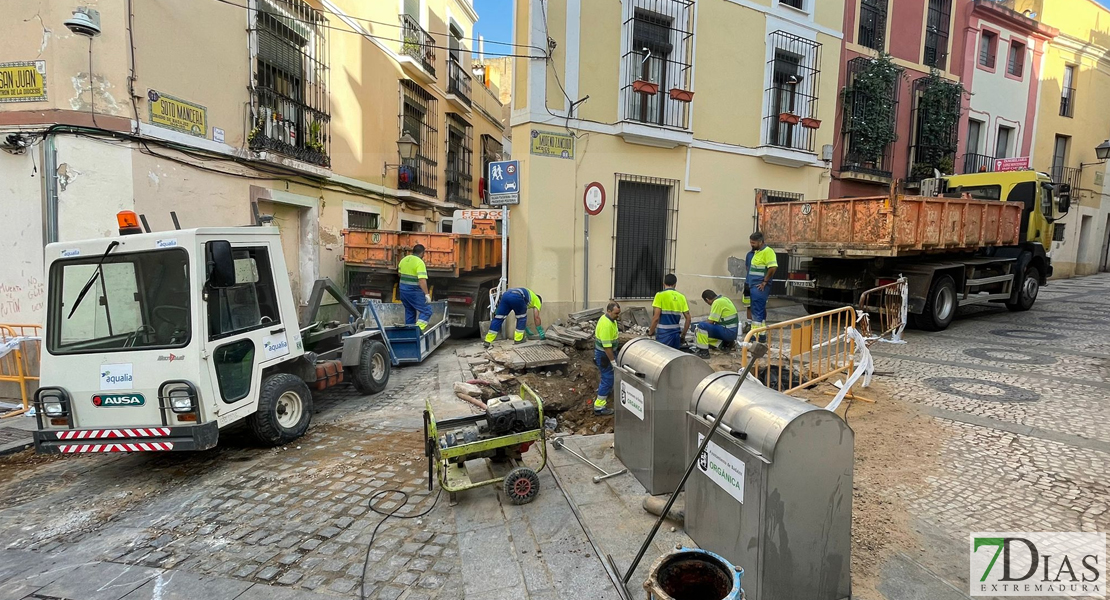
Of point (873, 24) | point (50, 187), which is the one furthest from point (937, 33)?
point (50, 187)

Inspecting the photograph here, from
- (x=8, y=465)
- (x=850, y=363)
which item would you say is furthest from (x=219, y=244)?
(x=850, y=363)

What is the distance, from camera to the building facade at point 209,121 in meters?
6.63

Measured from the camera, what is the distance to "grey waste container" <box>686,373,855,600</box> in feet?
7.93

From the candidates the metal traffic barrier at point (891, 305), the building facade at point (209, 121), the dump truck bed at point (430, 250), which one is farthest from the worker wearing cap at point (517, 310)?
the metal traffic barrier at point (891, 305)

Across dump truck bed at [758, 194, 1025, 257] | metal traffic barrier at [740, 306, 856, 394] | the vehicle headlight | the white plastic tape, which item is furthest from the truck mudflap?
dump truck bed at [758, 194, 1025, 257]

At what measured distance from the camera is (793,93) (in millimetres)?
12094

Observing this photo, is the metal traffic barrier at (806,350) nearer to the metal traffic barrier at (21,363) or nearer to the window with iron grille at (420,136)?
the metal traffic barrier at (21,363)

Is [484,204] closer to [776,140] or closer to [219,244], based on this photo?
[776,140]

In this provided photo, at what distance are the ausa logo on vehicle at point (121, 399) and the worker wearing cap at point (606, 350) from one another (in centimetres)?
432

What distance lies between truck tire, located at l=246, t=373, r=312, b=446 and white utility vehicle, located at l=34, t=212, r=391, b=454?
20 millimetres

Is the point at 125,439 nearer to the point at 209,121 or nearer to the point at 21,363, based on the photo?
the point at 21,363

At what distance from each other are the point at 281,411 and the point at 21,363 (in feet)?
12.0

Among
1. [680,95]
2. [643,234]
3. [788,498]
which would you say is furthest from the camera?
[643,234]

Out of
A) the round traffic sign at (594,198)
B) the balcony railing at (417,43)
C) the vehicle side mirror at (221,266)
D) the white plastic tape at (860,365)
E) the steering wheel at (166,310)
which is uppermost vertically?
the balcony railing at (417,43)
